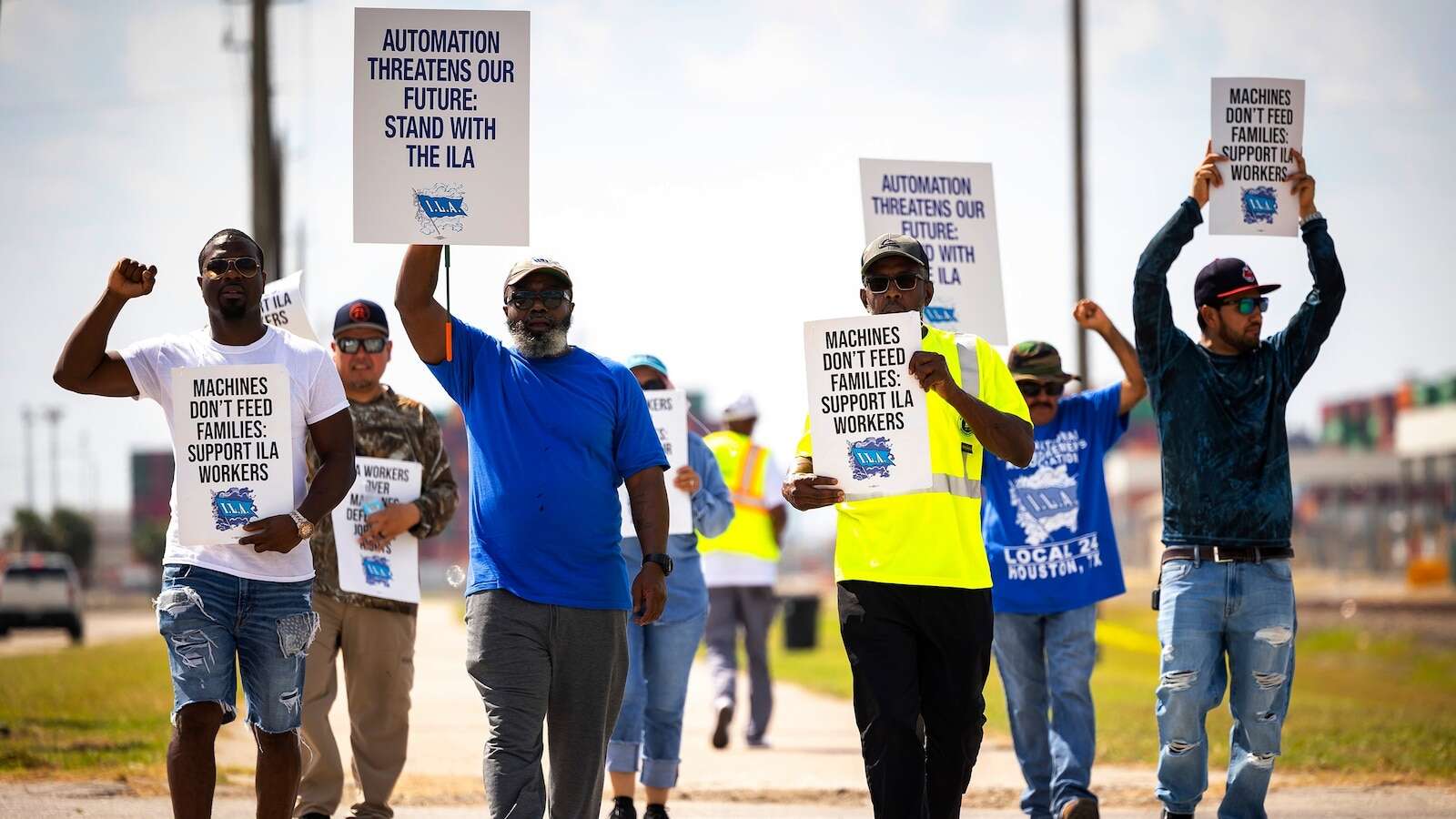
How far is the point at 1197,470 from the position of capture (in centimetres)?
695

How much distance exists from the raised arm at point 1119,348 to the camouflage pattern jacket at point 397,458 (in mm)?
3029

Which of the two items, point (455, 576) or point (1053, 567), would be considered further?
point (1053, 567)

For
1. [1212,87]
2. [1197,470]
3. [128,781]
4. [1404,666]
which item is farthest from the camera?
[1404,666]

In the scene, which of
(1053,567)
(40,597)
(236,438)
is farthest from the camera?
(40,597)

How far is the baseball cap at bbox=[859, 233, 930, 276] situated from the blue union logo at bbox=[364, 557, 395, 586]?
2.87 metres

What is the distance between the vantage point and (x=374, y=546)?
7887 millimetres

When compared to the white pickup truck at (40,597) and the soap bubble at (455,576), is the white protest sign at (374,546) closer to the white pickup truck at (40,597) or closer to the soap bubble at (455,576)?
the soap bubble at (455,576)

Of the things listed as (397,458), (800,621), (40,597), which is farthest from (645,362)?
(40,597)

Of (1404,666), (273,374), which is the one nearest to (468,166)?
(273,374)

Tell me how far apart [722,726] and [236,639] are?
653 cm

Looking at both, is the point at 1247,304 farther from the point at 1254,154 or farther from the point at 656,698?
the point at 656,698

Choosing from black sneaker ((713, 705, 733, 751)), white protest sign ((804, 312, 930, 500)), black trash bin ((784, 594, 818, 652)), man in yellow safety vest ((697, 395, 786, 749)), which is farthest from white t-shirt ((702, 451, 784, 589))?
black trash bin ((784, 594, 818, 652))

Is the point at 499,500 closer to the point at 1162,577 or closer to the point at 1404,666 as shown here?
the point at 1162,577

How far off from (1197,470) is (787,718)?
883 centimetres
